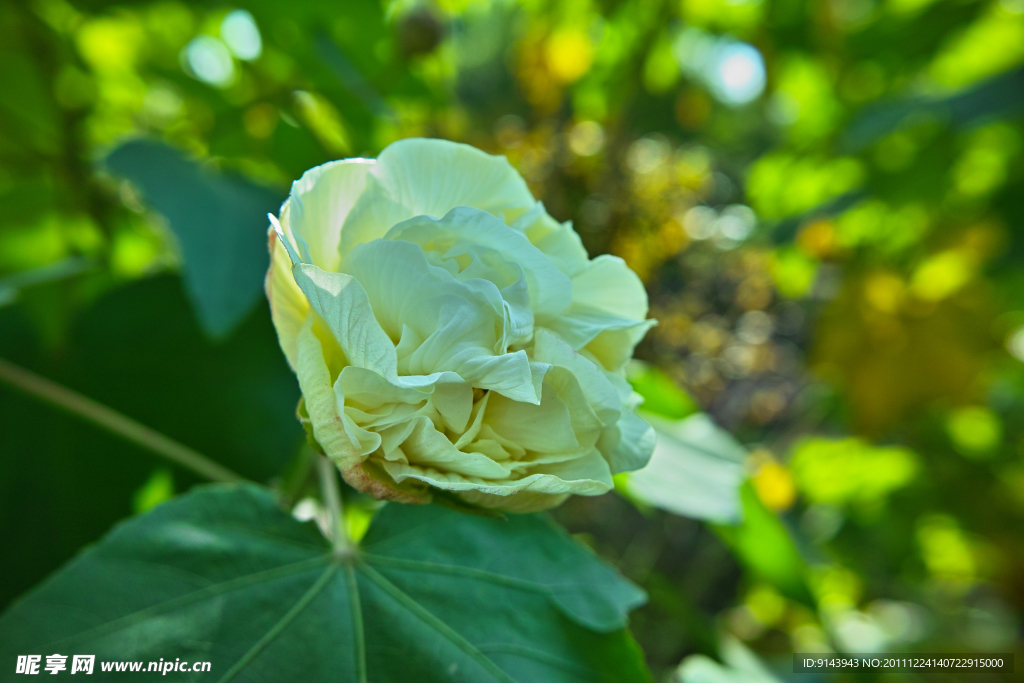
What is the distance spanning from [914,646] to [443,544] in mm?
1325

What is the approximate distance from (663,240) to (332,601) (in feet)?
1.86

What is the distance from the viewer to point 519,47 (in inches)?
33.2

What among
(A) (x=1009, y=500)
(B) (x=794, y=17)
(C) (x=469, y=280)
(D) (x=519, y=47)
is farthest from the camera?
(A) (x=1009, y=500)

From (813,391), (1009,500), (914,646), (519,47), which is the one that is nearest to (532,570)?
(519,47)

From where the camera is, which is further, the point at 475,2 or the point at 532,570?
the point at 475,2

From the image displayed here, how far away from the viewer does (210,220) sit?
0.46 meters

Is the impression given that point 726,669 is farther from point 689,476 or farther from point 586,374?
point 586,374

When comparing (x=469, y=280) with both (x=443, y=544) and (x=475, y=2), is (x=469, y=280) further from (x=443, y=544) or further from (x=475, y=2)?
(x=475, y=2)

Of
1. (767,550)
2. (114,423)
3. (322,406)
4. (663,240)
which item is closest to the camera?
(322,406)

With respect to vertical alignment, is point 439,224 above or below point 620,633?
above

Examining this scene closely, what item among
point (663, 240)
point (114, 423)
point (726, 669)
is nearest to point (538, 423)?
point (114, 423)

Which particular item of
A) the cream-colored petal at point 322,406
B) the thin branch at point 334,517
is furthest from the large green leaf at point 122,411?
the cream-colored petal at point 322,406

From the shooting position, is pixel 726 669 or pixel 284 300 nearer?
pixel 284 300

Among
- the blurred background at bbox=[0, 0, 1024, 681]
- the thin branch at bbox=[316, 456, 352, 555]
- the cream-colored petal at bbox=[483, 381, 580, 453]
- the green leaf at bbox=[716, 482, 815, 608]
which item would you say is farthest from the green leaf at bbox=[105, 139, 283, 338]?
the green leaf at bbox=[716, 482, 815, 608]
